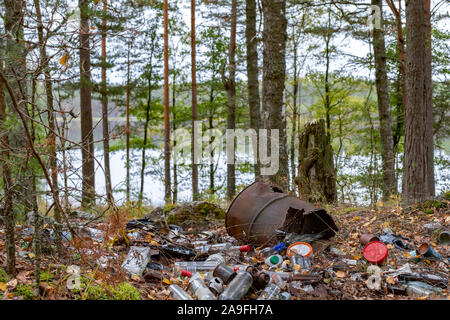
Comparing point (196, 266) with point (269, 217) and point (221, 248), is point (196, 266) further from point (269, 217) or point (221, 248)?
point (269, 217)

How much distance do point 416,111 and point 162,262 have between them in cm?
503

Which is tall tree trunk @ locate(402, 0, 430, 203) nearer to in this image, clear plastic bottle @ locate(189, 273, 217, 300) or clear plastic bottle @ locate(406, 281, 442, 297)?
clear plastic bottle @ locate(406, 281, 442, 297)

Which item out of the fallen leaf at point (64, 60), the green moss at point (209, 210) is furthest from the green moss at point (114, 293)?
the green moss at point (209, 210)

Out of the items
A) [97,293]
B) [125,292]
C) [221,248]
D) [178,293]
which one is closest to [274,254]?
[221,248]

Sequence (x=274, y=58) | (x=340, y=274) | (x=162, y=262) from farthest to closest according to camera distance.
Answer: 1. (x=274, y=58)
2. (x=162, y=262)
3. (x=340, y=274)

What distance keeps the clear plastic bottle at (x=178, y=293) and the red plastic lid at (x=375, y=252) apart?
6.00 feet

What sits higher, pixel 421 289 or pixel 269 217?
pixel 269 217

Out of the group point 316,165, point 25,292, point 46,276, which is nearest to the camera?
point 25,292

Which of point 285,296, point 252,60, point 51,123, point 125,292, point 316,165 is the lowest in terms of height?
point 285,296

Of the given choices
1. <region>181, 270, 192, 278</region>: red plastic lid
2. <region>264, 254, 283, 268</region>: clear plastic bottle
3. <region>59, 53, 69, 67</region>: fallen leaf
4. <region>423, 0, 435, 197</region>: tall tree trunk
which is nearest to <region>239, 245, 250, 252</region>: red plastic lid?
<region>264, 254, 283, 268</region>: clear plastic bottle

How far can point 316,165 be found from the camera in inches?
251

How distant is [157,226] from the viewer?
15.8 feet

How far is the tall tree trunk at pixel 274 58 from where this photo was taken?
703 cm
